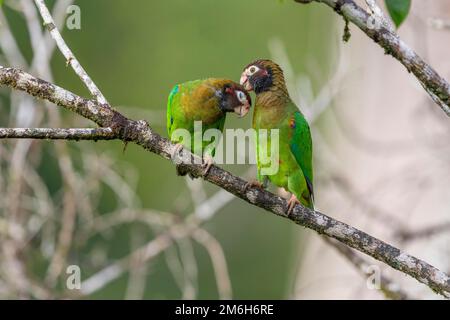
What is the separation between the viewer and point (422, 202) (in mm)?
6395

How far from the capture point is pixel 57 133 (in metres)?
2.78

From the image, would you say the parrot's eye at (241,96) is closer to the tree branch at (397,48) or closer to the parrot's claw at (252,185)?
the parrot's claw at (252,185)

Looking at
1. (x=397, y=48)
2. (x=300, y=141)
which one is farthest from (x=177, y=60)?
(x=397, y=48)

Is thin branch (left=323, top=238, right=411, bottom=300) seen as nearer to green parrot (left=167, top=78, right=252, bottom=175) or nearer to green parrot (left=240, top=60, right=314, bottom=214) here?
green parrot (left=240, top=60, right=314, bottom=214)

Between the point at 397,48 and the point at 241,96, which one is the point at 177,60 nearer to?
the point at 241,96

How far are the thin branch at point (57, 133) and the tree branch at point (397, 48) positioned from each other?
1.05m

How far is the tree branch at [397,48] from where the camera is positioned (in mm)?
2582

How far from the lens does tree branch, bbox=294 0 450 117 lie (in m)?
2.58

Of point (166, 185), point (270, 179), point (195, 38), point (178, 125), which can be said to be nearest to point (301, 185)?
point (270, 179)

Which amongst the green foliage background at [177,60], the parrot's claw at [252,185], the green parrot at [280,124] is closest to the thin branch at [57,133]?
the parrot's claw at [252,185]

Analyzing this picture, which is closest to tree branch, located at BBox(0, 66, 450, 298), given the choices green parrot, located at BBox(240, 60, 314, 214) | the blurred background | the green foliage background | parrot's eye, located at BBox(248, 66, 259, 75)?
green parrot, located at BBox(240, 60, 314, 214)

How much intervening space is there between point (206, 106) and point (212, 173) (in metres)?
0.71

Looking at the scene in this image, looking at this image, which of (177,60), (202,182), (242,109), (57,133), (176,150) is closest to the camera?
(57,133)

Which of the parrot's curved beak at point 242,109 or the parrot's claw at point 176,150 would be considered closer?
the parrot's claw at point 176,150
